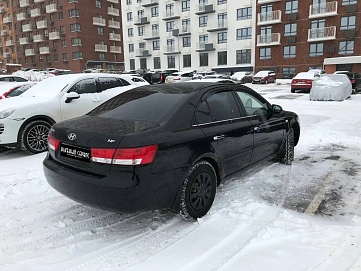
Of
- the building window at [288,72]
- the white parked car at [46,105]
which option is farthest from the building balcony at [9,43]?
the white parked car at [46,105]

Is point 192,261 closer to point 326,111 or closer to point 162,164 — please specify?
point 162,164

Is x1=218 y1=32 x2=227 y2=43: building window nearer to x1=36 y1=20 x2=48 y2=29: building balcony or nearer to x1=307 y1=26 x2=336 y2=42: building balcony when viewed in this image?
x1=307 y1=26 x2=336 y2=42: building balcony

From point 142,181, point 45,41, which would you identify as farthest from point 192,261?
point 45,41

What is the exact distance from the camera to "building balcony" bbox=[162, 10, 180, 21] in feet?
152

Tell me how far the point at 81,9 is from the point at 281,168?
5623 cm

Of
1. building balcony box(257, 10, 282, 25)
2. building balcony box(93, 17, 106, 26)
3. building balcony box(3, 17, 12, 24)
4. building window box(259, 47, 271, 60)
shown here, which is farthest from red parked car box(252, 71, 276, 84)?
building balcony box(3, 17, 12, 24)

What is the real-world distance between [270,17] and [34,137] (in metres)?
38.7

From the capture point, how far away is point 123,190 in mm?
2854

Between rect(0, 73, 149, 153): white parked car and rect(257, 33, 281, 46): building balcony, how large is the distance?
35.1m

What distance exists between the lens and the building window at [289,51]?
38.3m

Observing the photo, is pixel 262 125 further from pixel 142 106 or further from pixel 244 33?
pixel 244 33

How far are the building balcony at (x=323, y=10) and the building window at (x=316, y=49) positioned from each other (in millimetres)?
3305

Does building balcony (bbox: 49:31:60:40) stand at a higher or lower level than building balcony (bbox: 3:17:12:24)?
lower

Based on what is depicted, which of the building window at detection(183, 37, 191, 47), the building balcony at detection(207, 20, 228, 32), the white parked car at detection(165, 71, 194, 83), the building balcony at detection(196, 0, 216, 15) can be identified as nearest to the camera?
the white parked car at detection(165, 71, 194, 83)
